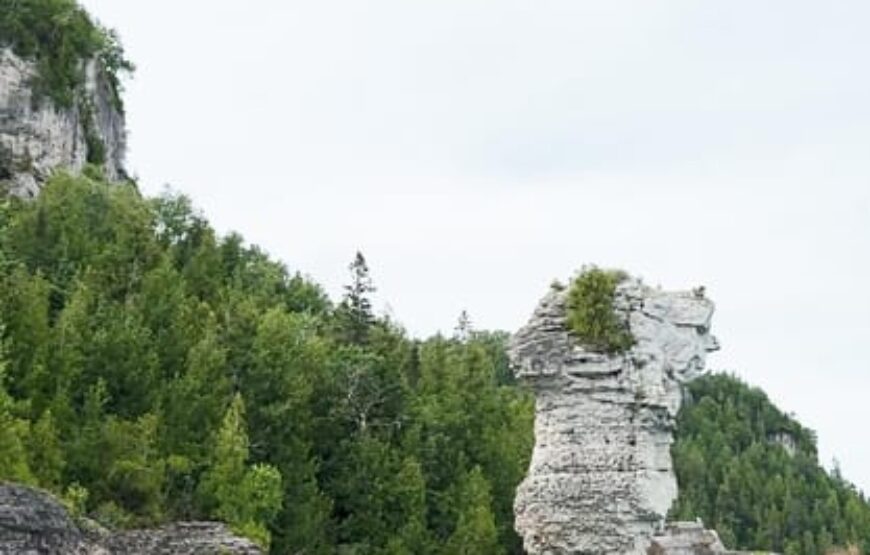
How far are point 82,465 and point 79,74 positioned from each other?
3405 cm

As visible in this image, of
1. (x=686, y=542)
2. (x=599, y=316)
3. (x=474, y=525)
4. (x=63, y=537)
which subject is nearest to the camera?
(x=63, y=537)

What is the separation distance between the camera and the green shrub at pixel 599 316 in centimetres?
3381

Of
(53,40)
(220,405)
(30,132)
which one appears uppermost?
(53,40)

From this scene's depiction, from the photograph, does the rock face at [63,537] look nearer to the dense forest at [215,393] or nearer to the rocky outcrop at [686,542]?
the dense forest at [215,393]

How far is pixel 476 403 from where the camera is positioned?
5050cm

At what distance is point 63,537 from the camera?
78.7ft

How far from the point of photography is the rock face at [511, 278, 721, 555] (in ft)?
108

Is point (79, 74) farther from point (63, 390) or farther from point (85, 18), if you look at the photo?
point (63, 390)

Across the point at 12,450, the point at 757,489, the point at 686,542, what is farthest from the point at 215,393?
the point at 757,489

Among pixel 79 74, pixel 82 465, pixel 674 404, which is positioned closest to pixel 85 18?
pixel 79 74

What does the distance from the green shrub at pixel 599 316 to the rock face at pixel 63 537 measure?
893 centimetres

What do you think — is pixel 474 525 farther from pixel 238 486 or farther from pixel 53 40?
pixel 53 40

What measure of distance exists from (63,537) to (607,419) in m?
13.1

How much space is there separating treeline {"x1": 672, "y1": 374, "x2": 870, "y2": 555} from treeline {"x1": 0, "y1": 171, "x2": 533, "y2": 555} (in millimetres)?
42938
